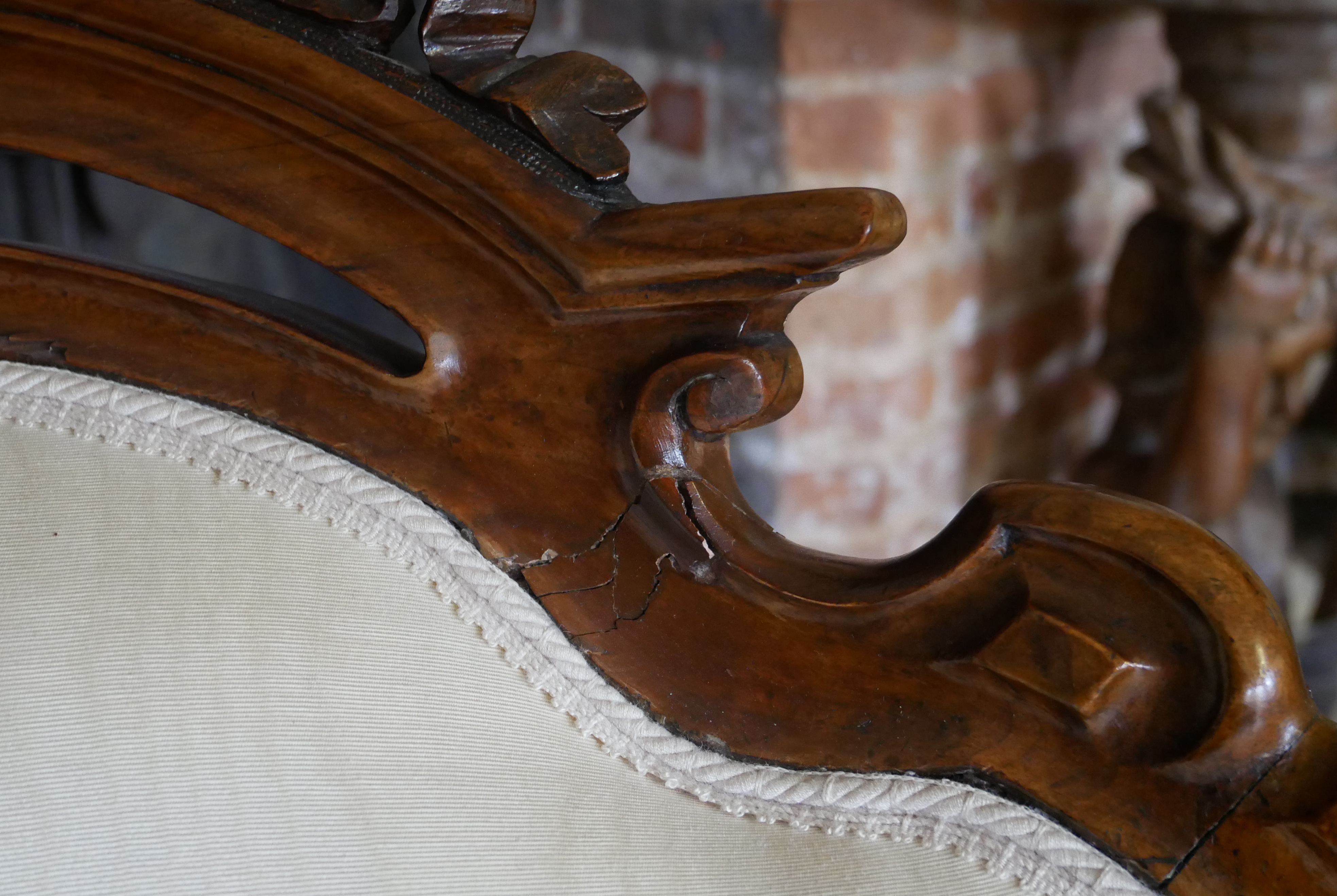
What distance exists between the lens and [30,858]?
0.95 feet

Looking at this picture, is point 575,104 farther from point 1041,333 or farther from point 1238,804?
point 1041,333

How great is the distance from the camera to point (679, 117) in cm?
99

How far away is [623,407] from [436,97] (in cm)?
10

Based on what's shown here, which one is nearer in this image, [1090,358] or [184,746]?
[184,746]

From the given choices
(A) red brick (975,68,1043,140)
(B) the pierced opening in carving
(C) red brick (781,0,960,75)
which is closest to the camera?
(B) the pierced opening in carving

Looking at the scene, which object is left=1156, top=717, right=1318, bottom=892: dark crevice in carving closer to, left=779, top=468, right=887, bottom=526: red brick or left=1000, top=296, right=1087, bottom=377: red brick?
left=779, top=468, right=887, bottom=526: red brick

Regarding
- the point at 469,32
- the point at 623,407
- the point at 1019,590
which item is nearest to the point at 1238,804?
the point at 1019,590

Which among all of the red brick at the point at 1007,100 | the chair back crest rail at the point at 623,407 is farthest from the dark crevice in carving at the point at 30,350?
the red brick at the point at 1007,100

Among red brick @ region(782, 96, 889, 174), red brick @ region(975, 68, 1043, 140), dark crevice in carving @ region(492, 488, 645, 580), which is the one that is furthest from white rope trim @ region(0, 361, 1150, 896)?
red brick @ region(975, 68, 1043, 140)

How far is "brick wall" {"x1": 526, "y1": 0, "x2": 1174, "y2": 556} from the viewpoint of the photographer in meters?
0.92

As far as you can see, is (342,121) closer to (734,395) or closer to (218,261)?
(734,395)

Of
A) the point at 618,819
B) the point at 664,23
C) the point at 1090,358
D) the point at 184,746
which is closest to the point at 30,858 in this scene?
the point at 184,746

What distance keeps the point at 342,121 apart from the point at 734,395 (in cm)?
14

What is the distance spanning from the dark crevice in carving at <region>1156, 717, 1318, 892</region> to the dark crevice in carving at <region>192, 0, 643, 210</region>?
22cm
